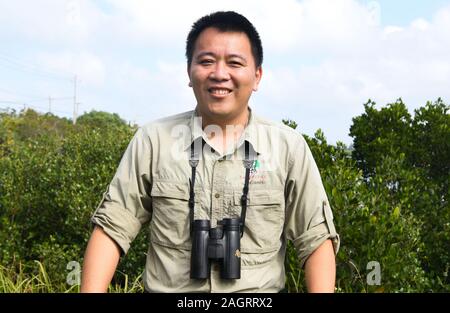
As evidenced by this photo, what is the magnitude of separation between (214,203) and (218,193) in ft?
0.14

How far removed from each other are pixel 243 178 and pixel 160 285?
1.69 feet

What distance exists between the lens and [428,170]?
23.7ft

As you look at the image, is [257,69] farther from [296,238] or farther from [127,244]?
[127,244]

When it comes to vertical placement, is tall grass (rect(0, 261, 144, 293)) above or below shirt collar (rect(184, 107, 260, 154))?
below

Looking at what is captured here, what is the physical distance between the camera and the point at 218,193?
2.40m

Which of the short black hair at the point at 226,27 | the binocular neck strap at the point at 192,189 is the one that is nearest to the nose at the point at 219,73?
the short black hair at the point at 226,27

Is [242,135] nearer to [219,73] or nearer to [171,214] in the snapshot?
[219,73]

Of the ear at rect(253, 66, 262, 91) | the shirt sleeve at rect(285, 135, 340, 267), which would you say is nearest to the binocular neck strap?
the shirt sleeve at rect(285, 135, 340, 267)

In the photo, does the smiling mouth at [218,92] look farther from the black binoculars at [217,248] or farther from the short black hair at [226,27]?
the black binoculars at [217,248]

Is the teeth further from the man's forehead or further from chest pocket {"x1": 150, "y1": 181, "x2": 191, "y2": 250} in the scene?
chest pocket {"x1": 150, "y1": 181, "x2": 191, "y2": 250}

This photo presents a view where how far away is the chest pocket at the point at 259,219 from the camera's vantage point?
7.88 feet

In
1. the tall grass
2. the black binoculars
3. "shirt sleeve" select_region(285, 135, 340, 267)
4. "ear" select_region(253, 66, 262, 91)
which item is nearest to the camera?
the black binoculars

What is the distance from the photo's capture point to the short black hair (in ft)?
8.05

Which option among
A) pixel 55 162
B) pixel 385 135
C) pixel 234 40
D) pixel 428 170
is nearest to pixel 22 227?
pixel 55 162
